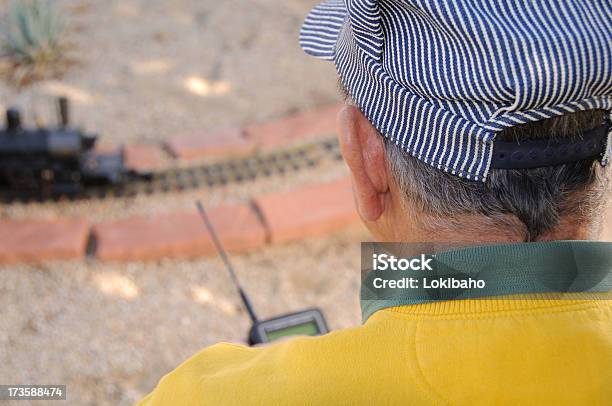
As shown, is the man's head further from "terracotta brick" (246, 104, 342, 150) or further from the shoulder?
"terracotta brick" (246, 104, 342, 150)

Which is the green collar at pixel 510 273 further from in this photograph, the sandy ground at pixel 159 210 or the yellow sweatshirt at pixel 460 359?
the sandy ground at pixel 159 210

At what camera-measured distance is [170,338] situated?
107 inches

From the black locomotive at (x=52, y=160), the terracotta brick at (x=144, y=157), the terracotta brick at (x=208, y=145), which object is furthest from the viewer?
the terracotta brick at (x=208, y=145)

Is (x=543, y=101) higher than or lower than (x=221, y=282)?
higher

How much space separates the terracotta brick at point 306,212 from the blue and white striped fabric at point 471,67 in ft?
6.61

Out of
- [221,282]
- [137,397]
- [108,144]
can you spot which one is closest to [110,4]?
[108,144]

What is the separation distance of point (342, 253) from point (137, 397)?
1046 mm

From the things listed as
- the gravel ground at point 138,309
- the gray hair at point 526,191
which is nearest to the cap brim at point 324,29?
the gray hair at point 526,191

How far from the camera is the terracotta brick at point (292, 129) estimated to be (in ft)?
12.2

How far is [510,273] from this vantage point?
39.5 inches

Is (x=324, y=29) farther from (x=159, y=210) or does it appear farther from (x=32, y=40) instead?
(x=32, y=40)

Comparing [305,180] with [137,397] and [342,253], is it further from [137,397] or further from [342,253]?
[137,397]

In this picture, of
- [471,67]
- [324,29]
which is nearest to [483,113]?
[471,67]

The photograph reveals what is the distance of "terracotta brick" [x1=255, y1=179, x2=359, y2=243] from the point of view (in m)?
3.15
